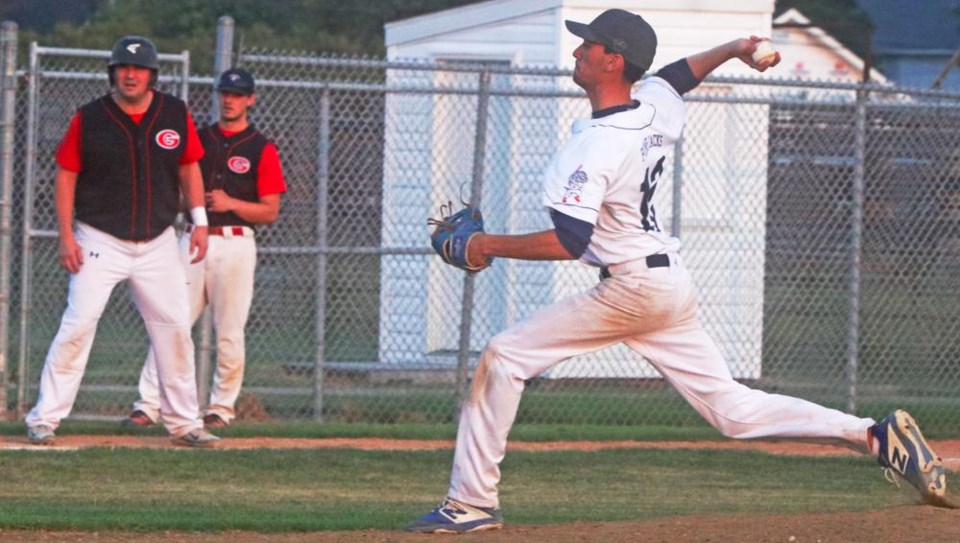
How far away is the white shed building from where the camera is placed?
1313 cm

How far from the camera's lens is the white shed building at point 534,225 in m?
13.1

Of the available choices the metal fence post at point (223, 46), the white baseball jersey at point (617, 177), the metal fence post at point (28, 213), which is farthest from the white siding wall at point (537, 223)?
the white baseball jersey at point (617, 177)

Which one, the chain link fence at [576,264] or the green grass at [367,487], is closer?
the green grass at [367,487]

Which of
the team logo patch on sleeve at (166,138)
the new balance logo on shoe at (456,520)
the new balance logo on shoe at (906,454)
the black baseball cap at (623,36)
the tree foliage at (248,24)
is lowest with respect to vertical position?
the new balance logo on shoe at (456,520)

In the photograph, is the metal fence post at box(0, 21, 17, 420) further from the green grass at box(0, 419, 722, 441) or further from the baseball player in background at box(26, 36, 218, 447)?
the baseball player in background at box(26, 36, 218, 447)

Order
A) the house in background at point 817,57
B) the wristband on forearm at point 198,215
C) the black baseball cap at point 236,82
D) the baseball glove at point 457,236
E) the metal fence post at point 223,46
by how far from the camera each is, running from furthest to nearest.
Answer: the house in background at point 817,57, the metal fence post at point 223,46, the black baseball cap at point 236,82, the wristband on forearm at point 198,215, the baseball glove at point 457,236

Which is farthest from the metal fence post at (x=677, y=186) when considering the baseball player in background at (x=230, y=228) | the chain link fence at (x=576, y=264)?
the baseball player in background at (x=230, y=228)

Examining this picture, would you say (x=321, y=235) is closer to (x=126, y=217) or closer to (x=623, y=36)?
(x=126, y=217)

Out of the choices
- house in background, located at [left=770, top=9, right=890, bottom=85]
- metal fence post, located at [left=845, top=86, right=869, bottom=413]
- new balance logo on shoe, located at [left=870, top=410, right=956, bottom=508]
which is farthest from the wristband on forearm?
house in background, located at [left=770, top=9, right=890, bottom=85]

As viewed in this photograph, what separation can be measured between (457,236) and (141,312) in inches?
152

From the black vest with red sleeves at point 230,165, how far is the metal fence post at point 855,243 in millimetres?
4316

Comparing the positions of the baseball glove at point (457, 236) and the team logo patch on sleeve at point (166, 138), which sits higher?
the team logo patch on sleeve at point (166, 138)

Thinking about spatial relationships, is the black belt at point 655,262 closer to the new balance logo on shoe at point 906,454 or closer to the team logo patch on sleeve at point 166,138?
the new balance logo on shoe at point 906,454

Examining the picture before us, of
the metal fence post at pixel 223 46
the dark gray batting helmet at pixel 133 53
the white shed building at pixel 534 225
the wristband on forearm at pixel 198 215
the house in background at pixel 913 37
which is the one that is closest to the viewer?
the dark gray batting helmet at pixel 133 53
